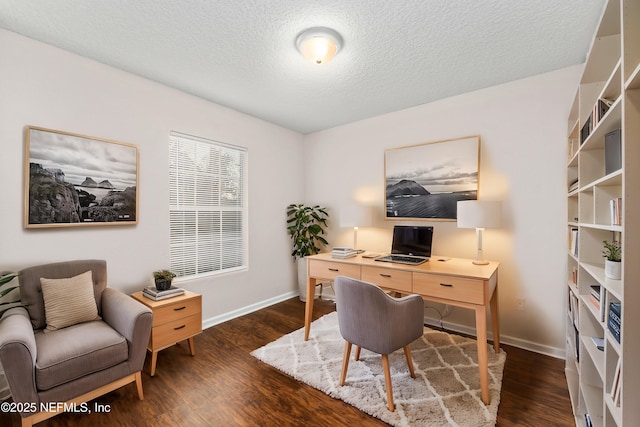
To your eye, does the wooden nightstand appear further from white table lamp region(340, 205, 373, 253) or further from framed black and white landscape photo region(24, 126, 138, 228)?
white table lamp region(340, 205, 373, 253)

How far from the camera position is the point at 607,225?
4.36 ft

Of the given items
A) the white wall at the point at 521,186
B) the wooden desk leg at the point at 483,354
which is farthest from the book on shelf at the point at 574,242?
the wooden desk leg at the point at 483,354

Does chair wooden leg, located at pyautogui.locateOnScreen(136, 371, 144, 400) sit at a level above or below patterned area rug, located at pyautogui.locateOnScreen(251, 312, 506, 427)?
above

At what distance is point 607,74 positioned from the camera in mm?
1681

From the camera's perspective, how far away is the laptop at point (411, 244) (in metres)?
2.71

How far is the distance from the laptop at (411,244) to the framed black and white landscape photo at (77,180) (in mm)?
2402

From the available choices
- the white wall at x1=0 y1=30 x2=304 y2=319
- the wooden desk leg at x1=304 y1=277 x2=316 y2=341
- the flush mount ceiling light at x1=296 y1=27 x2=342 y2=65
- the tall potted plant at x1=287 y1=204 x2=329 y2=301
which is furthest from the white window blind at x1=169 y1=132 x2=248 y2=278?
the flush mount ceiling light at x1=296 y1=27 x2=342 y2=65

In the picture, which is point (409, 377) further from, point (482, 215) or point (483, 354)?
point (482, 215)

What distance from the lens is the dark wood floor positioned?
5.65 feet

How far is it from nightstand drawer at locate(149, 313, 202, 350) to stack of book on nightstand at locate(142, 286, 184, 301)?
22 cm

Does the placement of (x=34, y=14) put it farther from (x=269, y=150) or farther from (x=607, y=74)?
(x=607, y=74)

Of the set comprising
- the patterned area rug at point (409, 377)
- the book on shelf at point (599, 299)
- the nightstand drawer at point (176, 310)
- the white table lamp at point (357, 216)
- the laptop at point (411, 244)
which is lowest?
the patterned area rug at point (409, 377)

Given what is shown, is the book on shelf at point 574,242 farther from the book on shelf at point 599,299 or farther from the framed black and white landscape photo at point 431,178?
the framed black and white landscape photo at point 431,178

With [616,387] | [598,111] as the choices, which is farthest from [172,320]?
[598,111]
